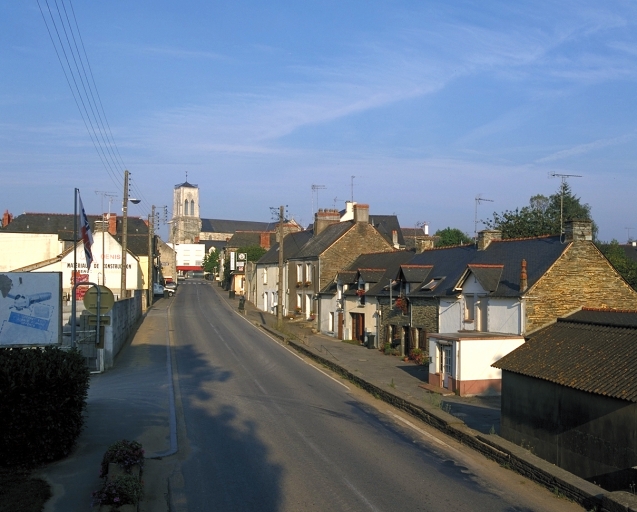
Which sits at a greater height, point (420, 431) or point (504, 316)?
point (504, 316)

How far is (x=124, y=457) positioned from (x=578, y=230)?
21052 millimetres

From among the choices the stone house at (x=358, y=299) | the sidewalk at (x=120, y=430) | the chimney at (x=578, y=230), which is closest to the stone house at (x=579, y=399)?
the sidewalk at (x=120, y=430)

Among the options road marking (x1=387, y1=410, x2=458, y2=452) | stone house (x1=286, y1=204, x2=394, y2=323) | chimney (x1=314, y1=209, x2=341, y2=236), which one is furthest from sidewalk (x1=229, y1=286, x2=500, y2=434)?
chimney (x1=314, y1=209, x2=341, y2=236)

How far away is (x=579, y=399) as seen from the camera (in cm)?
1241

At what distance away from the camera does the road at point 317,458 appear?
988cm

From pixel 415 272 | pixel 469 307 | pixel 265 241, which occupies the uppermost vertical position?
pixel 265 241

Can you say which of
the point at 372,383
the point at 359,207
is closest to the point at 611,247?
the point at 359,207

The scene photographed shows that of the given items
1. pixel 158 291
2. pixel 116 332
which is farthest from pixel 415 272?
pixel 158 291

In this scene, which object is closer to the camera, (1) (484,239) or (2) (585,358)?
(2) (585,358)

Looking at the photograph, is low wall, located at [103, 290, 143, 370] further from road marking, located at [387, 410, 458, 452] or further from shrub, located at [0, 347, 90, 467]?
shrub, located at [0, 347, 90, 467]

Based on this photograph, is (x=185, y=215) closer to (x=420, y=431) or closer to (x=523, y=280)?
(x=523, y=280)

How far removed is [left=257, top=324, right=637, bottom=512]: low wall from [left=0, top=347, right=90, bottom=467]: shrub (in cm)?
761

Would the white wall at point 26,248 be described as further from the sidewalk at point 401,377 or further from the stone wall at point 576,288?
the stone wall at point 576,288

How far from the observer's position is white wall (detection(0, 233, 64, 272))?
65125mm
